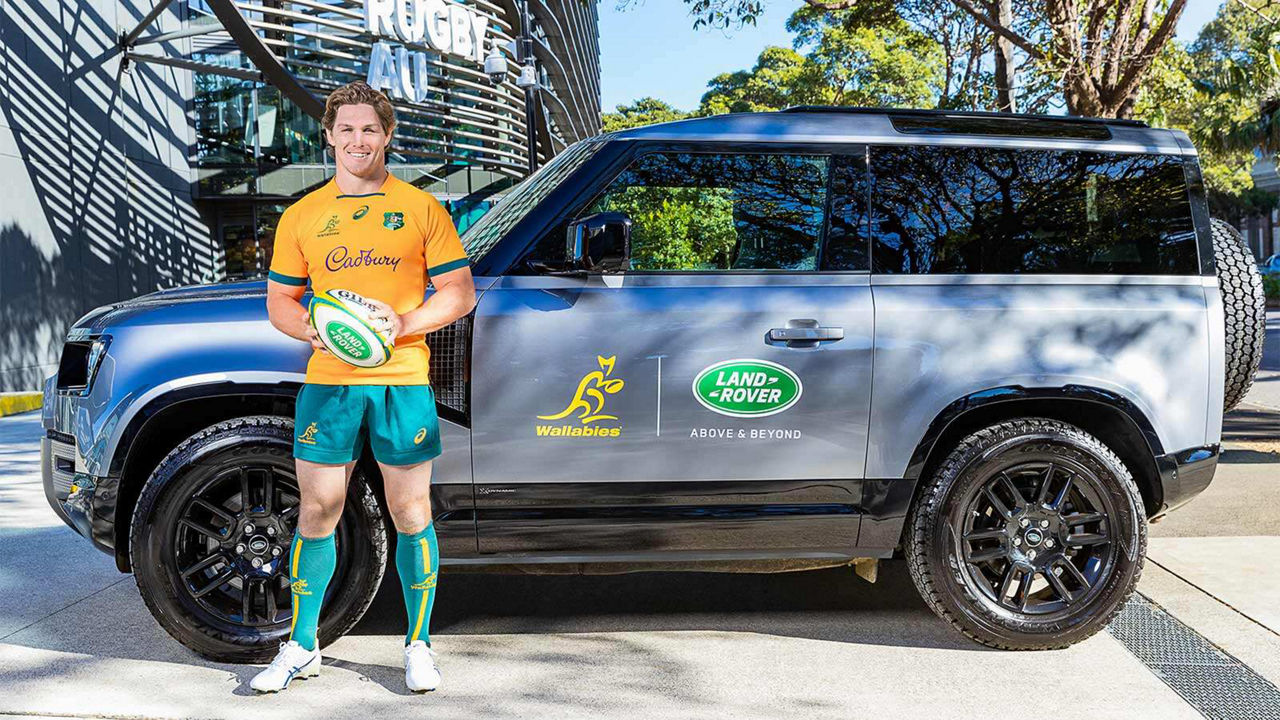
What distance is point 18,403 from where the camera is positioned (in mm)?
13289

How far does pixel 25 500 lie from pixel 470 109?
15959mm

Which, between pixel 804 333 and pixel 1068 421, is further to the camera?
pixel 1068 421

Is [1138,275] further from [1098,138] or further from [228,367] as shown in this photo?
[228,367]

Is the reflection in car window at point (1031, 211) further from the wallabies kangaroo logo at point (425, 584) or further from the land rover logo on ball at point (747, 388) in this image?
the wallabies kangaroo logo at point (425, 584)

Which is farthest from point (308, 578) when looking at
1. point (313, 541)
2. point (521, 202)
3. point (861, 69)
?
point (861, 69)

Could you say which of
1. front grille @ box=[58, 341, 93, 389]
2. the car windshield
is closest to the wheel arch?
the car windshield

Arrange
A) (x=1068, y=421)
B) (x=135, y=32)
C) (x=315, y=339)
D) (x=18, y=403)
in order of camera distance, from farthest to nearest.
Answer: (x=135, y=32) < (x=18, y=403) < (x=1068, y=421) < (x=315, y=339)

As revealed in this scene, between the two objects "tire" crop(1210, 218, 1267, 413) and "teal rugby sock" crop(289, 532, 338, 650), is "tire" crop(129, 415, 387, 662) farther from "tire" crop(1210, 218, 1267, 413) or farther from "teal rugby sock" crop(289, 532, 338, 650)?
"tire" crop(1210, 218, 1267, 413)

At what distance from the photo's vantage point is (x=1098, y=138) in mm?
4090

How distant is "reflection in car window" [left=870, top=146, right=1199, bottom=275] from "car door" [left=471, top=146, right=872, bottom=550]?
0.23m

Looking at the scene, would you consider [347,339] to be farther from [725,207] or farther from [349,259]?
[725,207]

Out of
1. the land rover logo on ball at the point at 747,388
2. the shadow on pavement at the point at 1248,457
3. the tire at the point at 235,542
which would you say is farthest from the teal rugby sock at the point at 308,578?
the shadow on pavement at the point at 1248,457

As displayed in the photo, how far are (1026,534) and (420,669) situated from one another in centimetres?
220

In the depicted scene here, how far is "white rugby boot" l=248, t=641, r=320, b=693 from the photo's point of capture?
11.7 ft
